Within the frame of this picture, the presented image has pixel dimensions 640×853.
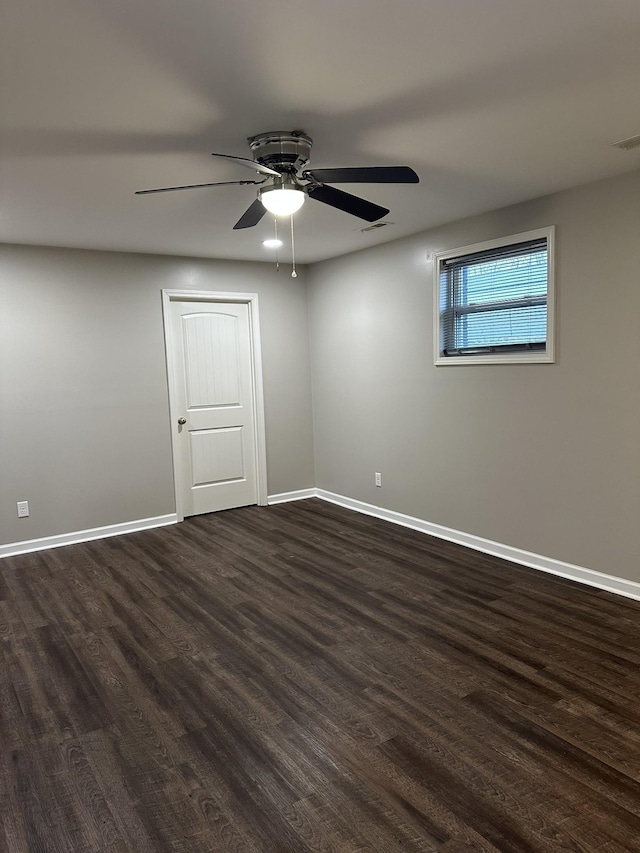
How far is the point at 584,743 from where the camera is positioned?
7.20 ft

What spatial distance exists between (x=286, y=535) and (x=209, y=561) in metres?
0.80

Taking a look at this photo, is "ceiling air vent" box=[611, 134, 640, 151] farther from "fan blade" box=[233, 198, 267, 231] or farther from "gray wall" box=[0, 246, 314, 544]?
"gray wall" box=[0, 246, 314, 544]

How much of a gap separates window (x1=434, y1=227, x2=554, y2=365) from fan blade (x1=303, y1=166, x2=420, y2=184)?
172 centimetres

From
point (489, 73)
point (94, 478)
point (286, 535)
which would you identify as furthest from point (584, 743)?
point (94, 478)

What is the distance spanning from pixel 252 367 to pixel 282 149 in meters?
3.44

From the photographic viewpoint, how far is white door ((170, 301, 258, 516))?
5.49 meters

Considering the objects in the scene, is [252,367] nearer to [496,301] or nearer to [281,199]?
[496,301]

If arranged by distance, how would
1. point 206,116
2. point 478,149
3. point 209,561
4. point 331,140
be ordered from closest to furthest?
point 206,116
point 331,140
point 478,149
point 209,561

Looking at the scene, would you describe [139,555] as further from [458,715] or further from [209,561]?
[458,715]

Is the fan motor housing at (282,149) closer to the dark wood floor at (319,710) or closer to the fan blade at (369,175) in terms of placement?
the fan blade at (369,175)

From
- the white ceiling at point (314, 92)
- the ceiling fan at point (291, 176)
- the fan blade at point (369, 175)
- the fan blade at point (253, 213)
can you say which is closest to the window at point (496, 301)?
the white ceiling at point (314, 92)

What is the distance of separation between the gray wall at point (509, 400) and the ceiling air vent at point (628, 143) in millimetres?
476

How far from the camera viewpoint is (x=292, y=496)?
6215 mm

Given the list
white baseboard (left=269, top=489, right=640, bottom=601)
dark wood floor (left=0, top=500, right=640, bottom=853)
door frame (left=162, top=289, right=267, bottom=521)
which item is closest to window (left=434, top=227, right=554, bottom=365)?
white baseboard (left=269, top=489, right=640, bottom=601)
